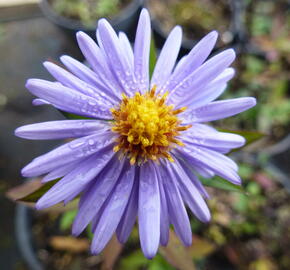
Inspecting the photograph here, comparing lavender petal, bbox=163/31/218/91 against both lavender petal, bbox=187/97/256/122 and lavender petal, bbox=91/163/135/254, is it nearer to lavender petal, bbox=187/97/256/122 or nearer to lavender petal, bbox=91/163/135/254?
lavender petal, bbox=187/97/256/122

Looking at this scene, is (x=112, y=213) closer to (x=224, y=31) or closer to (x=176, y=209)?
(x=176, y=209)

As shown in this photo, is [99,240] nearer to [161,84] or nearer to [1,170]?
[161,84]

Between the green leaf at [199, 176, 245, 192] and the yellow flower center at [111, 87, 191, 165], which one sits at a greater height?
the yellow flower center at [111, 87, 191, 165]

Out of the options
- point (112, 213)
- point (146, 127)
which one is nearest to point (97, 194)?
point (112, 213)

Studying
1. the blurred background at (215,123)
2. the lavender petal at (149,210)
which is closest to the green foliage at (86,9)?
the blurred background at (215,123)

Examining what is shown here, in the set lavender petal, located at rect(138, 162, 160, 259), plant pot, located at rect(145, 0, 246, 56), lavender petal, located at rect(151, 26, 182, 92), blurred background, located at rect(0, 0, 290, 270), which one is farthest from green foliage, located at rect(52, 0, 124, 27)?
lavender petal, located at rect(138, 162, 160, 259)

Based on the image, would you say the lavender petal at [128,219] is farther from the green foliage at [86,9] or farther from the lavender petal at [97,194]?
the green foliage at [86,9]
